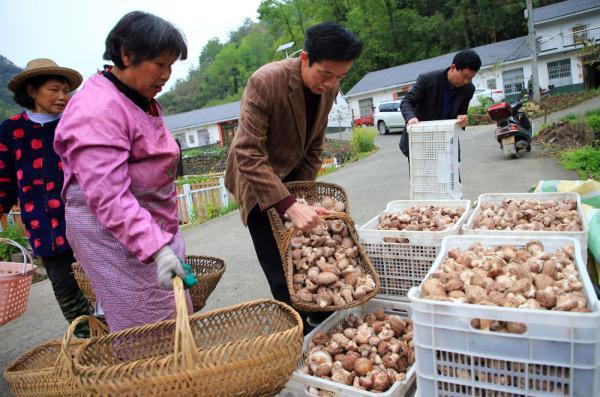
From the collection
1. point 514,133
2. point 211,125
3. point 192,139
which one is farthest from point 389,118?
point 192,139

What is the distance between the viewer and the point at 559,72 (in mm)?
31609

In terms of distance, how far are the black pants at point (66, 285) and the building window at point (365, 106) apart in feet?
125

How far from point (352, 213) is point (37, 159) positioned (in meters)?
5.59

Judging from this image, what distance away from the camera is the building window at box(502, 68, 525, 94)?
32.1 m

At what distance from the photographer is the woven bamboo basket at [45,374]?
69.2 inches

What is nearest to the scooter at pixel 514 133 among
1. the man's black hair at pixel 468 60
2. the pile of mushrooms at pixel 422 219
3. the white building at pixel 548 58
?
the man's black hair at pixel 468 60

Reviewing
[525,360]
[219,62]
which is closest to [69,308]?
[525,360]

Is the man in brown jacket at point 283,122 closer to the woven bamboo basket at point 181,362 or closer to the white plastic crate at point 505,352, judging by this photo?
the woven bamboo basket at point 181,362

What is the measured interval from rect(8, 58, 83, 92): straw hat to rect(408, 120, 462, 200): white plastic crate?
2711 mm

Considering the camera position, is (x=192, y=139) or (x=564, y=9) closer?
(x=564, y=9)

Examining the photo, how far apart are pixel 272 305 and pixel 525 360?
45.3 inches

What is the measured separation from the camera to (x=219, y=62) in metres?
85.6

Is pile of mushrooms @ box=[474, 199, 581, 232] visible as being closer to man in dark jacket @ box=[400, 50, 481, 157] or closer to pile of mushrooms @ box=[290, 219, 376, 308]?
pile of mushrooms @ box=[290, 219, 376, 308]

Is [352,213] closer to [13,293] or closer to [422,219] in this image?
[422,219]
